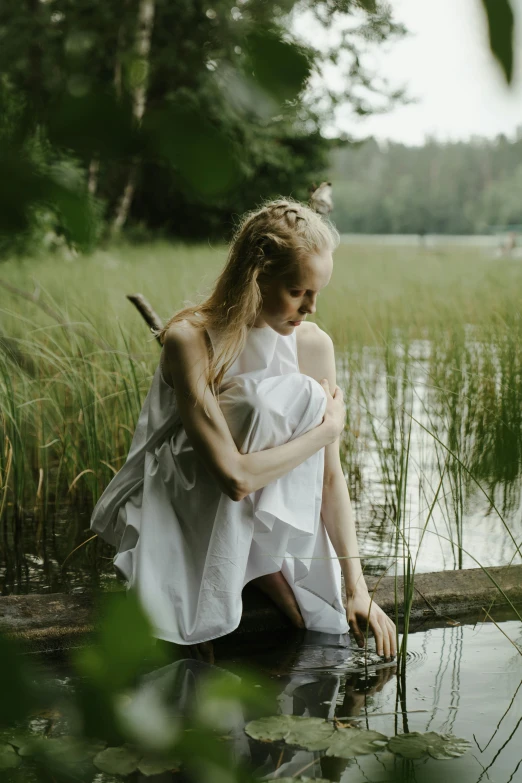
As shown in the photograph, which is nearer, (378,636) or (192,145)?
(192,145)

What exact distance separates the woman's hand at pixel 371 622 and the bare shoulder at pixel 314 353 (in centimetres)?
51

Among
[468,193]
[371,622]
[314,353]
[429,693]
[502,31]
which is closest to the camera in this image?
[502,31]

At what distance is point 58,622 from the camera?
1896 mm

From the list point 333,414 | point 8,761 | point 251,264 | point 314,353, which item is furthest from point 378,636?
point 8,761

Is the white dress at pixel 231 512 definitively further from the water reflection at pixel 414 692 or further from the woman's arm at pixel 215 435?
the water reflection at pixel 414 692

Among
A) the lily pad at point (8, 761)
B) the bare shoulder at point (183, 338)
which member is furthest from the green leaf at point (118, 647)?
the bare shoulder at point (183, 338)

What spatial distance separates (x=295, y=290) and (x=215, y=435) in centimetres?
35

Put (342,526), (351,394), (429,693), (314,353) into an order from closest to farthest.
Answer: (429,693) < (342,526) < (314,353) < (351,394)

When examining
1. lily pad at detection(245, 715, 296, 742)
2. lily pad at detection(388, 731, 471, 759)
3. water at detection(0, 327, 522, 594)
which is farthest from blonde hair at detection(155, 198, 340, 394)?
lily pad at detection(388, 731, 471, 759)

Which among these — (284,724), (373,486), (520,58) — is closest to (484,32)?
(520,58)

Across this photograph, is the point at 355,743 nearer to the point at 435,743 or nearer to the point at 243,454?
the point at 435,743

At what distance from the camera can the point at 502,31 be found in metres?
0.28

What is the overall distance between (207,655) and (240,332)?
0.68 meters

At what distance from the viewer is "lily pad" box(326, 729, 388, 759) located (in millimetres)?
1459
